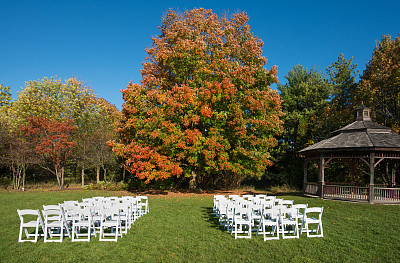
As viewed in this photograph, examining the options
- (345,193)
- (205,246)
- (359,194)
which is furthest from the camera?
(345,193)

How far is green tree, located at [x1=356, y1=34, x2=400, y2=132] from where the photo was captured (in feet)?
72.5

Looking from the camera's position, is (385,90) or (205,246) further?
(385,90)

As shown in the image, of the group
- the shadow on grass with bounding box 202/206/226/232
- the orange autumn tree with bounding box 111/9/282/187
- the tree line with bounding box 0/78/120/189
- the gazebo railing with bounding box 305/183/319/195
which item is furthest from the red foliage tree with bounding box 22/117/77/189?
the gazebo railing with bounding box 305/183/319/195

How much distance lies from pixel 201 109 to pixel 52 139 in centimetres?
1306

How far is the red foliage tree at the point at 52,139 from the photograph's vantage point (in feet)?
73.9

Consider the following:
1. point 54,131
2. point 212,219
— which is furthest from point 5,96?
point 212,219

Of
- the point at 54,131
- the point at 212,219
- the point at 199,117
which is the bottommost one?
the point at 212,219

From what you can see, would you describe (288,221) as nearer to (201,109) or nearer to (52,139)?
(201,109)

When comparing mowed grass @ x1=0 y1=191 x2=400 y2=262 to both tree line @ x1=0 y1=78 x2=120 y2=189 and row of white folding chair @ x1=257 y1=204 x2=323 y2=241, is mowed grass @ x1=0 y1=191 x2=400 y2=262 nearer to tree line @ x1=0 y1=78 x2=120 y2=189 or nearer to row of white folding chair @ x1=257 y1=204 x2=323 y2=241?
row of white folding chair @ x1=257 y1=204 x2=323 y2=241

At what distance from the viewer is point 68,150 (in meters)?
24.1

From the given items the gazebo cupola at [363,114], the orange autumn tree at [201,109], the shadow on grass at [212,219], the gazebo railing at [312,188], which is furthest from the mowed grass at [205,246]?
the gazebo cupola at [363,114]

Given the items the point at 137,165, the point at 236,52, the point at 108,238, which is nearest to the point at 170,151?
the point at 137,165

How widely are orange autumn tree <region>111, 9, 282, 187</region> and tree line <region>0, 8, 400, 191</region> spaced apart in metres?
0.08

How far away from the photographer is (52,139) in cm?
2286
